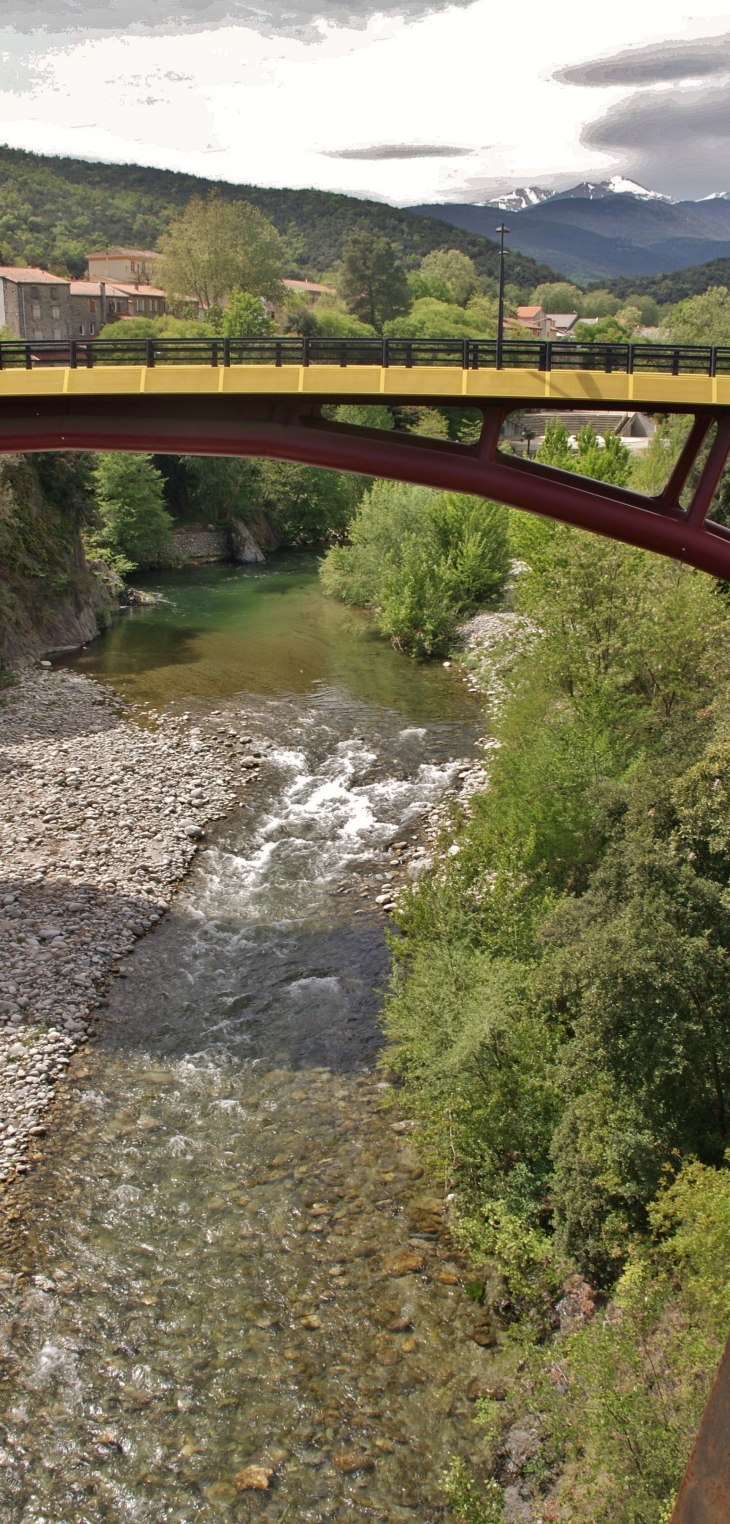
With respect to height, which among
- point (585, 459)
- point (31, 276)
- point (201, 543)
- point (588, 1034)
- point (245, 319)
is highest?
point (31, 276)

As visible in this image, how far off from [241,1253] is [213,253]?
8522 centimetres

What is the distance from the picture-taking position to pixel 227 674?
109ft

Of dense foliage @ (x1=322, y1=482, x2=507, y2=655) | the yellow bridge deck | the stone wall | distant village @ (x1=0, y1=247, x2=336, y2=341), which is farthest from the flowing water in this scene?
distant village @ (x1=0, y1=247, x2=336, y2=341)

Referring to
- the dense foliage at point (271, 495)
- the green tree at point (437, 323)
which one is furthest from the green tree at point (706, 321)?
the green tree at point (437, 323)

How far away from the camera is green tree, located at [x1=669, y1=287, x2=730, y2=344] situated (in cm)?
4962

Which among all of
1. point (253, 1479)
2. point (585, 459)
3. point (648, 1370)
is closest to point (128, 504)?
point (585, 459)

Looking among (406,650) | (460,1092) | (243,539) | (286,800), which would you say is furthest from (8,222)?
(460,1092)

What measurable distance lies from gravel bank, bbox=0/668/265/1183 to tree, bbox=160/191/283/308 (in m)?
63.7

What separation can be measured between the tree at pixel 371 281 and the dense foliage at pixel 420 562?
205 feet

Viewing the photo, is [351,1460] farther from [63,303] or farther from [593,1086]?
[63,303]

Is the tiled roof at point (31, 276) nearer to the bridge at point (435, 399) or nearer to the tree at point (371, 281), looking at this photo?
the tree at point (371, 281)

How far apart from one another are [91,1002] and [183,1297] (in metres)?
5.77

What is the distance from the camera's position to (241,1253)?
11820 millimetres

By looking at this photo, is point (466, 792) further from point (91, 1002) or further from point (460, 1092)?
point (460, 1092)
